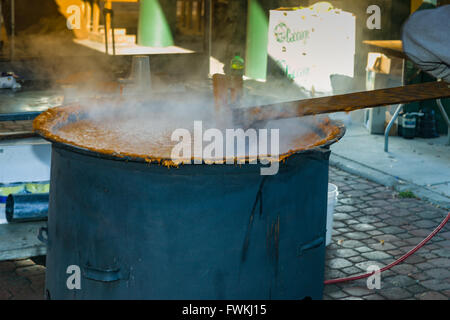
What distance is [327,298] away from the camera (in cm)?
418

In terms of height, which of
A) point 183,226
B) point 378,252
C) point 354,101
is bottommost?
point 378,252

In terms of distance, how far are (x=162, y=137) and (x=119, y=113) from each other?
1.55ft

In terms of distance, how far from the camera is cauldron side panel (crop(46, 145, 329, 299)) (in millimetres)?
2861

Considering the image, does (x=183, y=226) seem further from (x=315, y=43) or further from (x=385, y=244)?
(x=315, y=43)

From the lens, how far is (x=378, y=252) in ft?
16.1

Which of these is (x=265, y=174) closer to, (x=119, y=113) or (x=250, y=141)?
(x=250, y=141)

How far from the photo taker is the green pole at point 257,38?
414 inches

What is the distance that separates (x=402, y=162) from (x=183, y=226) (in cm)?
465

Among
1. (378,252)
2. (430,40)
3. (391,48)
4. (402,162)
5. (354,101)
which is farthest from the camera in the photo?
(402,162)

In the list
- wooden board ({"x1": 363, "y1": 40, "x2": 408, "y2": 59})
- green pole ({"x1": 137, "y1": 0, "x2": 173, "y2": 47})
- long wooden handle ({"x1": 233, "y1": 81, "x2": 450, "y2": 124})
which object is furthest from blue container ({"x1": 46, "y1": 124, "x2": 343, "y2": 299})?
green pole ({"x1": 137, "y1": 0, "x2": 173, "y2": 47})

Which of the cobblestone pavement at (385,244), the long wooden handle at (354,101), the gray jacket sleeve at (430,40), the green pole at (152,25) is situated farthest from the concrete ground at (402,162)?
the green pole at (152,25)

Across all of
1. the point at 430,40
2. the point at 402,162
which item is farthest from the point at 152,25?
the point at 430,40
